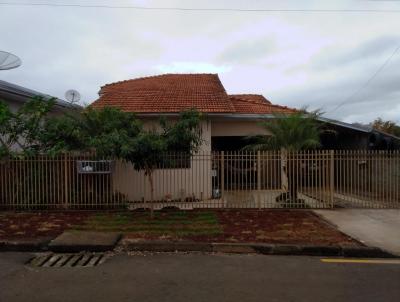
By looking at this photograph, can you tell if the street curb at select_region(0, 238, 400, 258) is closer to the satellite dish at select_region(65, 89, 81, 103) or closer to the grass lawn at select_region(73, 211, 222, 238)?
the grass lawn at select_region(73, 211, 222, 238)

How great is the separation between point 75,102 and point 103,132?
15.4 feet

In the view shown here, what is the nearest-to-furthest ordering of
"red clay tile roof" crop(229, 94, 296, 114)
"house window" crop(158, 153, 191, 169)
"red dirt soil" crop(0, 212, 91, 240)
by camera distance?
"red dirt soil" crop(0, 212, 91, 240)
"house window" crop(158, 153, 191, 169)
"red clay tile roof" crop(229, 94, 296, 114)

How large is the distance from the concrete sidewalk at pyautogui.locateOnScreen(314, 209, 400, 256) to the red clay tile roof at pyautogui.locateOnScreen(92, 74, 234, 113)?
17.3ft

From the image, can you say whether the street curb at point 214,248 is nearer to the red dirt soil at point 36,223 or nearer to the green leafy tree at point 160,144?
the red dirt soil at point 36,223

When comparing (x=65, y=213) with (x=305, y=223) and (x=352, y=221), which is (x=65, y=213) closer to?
(x=305, y=223)

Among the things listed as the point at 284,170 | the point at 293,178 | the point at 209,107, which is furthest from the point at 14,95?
the point at 293,178

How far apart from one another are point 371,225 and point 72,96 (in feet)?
38.3

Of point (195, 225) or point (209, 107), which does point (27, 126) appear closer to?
point (209, 107)

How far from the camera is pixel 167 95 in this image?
1720 centimetres

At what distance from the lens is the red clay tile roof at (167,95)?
15.7 m

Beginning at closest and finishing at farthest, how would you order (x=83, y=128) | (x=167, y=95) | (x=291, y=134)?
(x=83, y=128), (x=291, y=134), (x=167, y=95)

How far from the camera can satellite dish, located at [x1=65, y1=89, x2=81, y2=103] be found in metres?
17.3

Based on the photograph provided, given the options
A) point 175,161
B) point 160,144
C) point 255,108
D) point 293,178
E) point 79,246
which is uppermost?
point 255,108

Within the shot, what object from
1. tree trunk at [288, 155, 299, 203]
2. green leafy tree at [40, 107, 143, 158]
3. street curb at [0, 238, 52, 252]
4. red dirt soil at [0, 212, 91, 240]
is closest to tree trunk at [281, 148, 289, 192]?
tree trunk at [288, 155, 299, 203]
